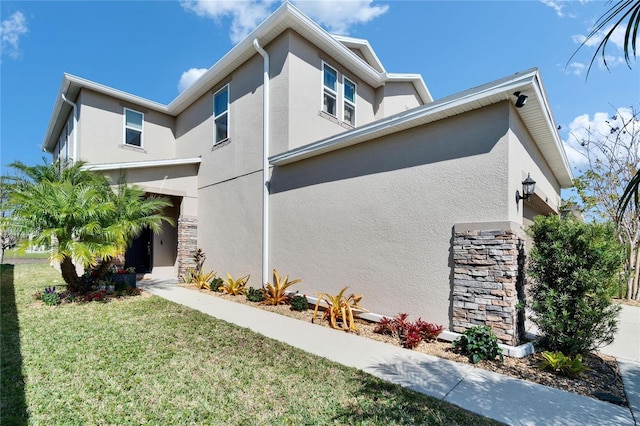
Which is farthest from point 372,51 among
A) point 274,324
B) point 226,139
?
point 274,324

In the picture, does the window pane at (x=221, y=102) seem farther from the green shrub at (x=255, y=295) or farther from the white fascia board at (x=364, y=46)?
the green shrub at (x=255, y=295)

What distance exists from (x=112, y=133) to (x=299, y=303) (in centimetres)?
1026

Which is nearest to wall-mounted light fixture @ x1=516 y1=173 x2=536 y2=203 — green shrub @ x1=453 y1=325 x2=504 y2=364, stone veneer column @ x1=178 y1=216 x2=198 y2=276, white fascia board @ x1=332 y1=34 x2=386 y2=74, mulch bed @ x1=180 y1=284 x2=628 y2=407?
green shrub @ x1=453 y1=325 x2=504 y2=364

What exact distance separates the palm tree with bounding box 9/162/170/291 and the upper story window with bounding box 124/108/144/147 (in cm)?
418

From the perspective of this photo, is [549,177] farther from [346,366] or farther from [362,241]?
[346,366]

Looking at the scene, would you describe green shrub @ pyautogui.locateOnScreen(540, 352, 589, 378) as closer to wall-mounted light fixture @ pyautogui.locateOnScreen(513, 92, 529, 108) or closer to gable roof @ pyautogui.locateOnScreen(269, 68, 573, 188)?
wall-mounted light fixture @ pyautogui.locateOnScreen(513, 92, 529, 108)

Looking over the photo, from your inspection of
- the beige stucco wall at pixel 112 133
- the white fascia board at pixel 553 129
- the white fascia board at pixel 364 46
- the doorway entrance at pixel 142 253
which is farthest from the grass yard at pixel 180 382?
the white fascia board at pixel 364 46

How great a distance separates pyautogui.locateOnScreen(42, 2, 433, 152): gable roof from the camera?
8.62 metres

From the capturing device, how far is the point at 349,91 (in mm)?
10906

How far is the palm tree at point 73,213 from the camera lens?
7367mm

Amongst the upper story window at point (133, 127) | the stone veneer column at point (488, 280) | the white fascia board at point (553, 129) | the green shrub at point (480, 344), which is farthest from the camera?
the upper story window at point (133, 127)

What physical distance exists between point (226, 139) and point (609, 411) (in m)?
10.9

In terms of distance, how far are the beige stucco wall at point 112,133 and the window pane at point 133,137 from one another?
0.18 meters

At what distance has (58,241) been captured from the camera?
7625mm
